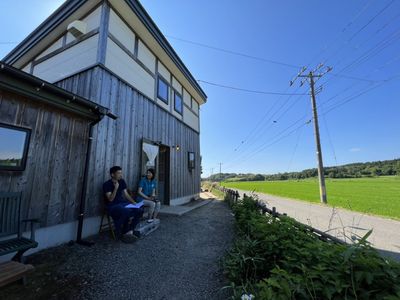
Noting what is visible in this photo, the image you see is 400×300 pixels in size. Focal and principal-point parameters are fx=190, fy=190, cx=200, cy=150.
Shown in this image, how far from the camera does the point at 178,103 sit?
29.7 feet

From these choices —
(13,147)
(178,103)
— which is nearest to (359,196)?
(178,103)

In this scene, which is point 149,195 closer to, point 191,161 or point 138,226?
point 138,226

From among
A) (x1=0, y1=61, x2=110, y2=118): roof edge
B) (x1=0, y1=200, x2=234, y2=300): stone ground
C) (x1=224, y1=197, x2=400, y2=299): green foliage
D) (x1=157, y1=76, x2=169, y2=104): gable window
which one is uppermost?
(x1=157, y1=76, x2=169, y2=104): gable window

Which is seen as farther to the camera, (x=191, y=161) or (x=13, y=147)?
(x=191, y=161)

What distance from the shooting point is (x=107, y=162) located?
15.2 ft

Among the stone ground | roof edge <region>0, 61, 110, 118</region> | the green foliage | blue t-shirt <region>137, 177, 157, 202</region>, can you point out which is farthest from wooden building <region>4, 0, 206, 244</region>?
the green foliage

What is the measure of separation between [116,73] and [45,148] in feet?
9.00

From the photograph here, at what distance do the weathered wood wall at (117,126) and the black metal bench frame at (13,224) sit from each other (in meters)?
1.35

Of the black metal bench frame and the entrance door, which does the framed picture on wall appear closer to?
the entrance door

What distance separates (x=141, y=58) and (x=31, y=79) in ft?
13.3

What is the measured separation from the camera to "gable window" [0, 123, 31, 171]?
2893 mm

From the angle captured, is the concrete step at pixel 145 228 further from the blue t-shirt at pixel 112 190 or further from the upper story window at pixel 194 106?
the upper story window at pixel 194 106

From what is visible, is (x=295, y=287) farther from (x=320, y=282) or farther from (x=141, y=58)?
(x=141, y=58)

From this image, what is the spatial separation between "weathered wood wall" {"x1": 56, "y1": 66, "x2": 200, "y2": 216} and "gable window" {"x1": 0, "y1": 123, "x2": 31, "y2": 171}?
4.05 ft
